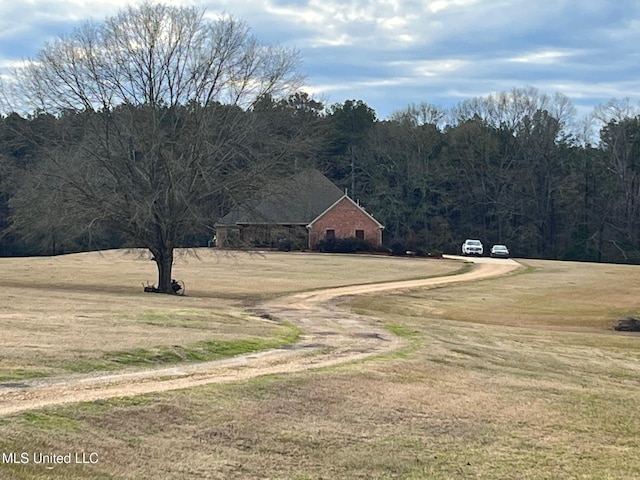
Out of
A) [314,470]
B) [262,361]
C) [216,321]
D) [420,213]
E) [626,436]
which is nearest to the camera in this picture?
[314,470]

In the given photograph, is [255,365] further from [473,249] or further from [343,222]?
[473,249]

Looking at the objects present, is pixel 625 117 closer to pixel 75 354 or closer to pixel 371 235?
pixel 371 235

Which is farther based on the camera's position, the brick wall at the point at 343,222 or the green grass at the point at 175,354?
the brick wall at the point at 343,222

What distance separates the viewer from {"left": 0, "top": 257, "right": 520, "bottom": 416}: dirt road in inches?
388

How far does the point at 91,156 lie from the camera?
30562mm

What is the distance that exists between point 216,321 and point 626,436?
11.2 m

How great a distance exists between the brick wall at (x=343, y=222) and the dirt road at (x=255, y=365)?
135 ft

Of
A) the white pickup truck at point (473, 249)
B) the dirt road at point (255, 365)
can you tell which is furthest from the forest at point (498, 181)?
the dirt road at point (255, 365)

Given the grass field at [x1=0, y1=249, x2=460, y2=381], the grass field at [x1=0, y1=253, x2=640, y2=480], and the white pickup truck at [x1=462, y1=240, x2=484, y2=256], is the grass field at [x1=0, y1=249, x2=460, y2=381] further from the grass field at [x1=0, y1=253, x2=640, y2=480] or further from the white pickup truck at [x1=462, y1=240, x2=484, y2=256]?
the white pickup truck at [x1=462, y1=240, x2=484, y2=256]

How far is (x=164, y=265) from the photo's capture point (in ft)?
106

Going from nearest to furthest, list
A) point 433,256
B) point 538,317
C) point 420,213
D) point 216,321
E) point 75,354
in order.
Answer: point 75,354
point 216,321
point 538,317
point 433,256
point 420,213

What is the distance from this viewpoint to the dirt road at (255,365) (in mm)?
9859

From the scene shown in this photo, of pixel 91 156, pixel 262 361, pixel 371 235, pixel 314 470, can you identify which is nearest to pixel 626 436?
pixel 314 470

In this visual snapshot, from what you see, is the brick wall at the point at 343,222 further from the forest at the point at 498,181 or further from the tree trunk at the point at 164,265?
the tree trunk at the point at 164,265
